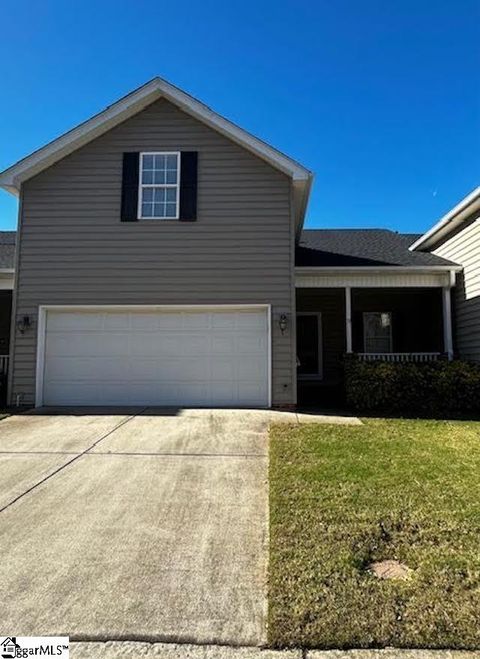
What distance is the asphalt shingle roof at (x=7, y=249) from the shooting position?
1228 centimetres

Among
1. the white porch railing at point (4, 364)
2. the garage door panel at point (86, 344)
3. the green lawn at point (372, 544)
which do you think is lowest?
the green lawn at point (372, 544)

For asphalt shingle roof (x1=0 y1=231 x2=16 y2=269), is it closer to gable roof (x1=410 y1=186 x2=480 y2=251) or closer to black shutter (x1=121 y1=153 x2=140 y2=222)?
black shutter (x1=121 y1=153 x2=140 y2=222)

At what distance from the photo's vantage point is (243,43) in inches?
410

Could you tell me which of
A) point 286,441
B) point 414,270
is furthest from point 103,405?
point 414,270

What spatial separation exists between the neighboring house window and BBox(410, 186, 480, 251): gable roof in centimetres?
236

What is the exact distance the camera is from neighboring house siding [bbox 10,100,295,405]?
10.4 metres

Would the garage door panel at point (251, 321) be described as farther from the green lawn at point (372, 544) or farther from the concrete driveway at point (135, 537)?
the green lawn at point (372, 544)

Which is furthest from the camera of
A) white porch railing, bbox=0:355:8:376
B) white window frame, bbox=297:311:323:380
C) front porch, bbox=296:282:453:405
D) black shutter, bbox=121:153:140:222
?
white window frame, bbox=297:311:323:380

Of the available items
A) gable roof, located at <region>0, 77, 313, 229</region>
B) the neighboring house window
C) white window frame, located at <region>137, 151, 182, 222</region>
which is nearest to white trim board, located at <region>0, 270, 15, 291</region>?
gable roof, located at <region>0, 77, 313, 229</region>

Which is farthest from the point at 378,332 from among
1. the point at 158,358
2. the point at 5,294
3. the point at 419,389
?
the point at 5,294

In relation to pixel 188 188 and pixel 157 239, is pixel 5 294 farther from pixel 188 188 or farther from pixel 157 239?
pixel 188 188

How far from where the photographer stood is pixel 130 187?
10.7m

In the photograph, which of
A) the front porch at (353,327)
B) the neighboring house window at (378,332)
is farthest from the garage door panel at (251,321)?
the neighboring house window at (378,332)

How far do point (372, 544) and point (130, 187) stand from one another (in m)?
9.38
